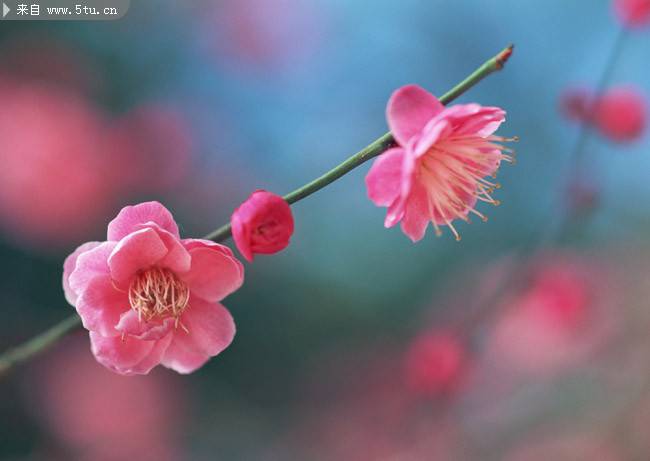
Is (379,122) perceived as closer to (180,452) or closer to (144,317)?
(180,452)

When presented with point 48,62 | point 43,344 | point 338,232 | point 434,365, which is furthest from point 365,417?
point 43,344

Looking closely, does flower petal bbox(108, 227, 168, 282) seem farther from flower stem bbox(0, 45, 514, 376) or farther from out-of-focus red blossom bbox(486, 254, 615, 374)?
out-of-focus red blossom bbox(486, 254, 615, 374)

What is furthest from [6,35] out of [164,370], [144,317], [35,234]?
[144,317]

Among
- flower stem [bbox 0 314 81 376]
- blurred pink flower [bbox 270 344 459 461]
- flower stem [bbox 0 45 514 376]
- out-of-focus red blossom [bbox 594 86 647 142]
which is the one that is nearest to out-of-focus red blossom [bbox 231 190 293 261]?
flower stem [bbox 0 45 514 376]

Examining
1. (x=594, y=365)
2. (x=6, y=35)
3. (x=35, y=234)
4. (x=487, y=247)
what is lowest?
(x=594, y=365)

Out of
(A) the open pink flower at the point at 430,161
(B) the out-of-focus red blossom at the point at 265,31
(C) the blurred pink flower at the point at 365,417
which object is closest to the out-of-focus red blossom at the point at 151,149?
(B) the out-of-focus red blossom at the point at 265,31

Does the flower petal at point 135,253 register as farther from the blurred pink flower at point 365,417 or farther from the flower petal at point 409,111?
the blurred pink flower at point 365,417
